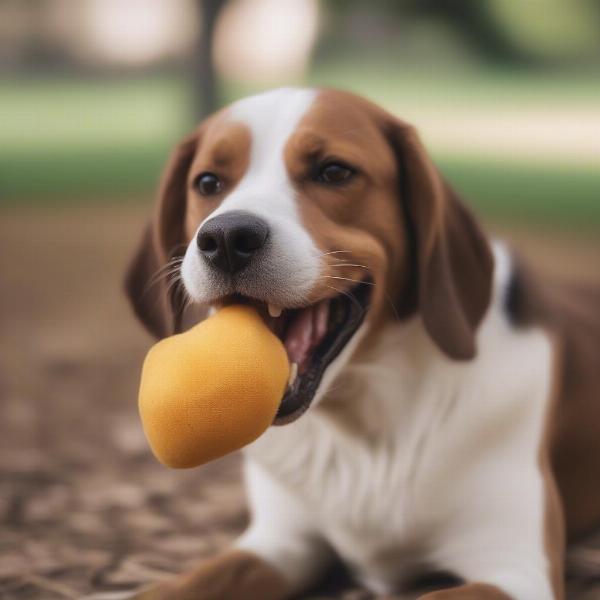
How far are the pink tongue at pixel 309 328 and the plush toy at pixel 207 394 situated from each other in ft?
0.78

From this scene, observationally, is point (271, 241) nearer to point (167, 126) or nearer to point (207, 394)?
point (207, 394)

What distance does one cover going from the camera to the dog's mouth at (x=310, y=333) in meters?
2.14

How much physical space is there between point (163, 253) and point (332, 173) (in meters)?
0.60

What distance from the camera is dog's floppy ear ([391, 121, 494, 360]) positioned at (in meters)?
2.40

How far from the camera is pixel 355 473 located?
8.16 ft

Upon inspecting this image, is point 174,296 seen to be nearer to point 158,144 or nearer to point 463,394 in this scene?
point 463,394

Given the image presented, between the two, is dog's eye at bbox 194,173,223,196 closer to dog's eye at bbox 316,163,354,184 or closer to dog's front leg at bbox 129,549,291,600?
dog's eye at bbox 316,163,354,184

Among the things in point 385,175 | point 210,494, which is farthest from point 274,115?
point 210,494

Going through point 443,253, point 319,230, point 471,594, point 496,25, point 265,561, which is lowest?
point 265,561

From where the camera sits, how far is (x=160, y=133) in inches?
470

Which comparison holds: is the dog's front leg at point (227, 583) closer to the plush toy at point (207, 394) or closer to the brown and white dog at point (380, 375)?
the brown and white dog at point (380, 375)

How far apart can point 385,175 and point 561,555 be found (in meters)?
1.09

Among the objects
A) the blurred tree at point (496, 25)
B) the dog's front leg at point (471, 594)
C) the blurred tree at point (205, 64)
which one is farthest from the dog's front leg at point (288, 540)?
the blurred tree at point (496, 25)

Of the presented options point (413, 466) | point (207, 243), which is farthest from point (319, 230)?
point (413, 466)
